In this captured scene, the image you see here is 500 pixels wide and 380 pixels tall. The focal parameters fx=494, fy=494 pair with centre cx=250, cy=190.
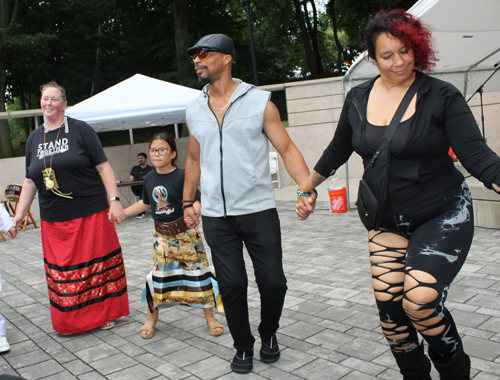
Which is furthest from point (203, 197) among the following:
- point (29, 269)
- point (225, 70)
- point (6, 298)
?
point (29, 269)

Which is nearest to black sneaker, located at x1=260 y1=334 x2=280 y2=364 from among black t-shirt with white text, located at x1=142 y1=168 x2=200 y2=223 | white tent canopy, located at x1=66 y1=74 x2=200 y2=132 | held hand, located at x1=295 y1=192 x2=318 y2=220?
held hand, located at x1=295 y1=192 x2=318 y2=220

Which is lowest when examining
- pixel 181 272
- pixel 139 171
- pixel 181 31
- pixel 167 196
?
pixel 181 272

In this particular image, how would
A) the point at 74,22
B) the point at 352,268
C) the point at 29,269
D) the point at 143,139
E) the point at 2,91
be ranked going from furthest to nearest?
the point at 143,139 → the point at 74,22 → the point at 2,91 → the point at 29,269 → the point at 352,268

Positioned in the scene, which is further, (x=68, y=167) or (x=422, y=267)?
(x=68, y=167)

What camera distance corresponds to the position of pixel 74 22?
→ 76.5 feet

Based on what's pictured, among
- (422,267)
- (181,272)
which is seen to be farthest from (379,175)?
(181,272)

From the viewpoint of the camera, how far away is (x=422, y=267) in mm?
2062

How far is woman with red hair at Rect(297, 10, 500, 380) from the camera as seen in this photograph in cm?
206

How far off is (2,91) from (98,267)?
20217mm

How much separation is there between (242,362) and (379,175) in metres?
A: 1.51

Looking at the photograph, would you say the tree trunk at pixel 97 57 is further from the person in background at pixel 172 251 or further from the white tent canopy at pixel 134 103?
the person in background at pixel 172 251

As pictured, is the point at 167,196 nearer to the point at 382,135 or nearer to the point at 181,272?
the point at 181,272

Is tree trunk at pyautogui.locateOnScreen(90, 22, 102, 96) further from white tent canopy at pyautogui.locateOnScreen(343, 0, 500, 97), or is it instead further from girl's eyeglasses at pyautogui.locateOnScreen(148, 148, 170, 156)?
girl's eyeglasses at pyautogui.locateOnScreen(148, 148, 170, 156)

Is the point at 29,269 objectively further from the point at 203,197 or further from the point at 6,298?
the point at 203,197
